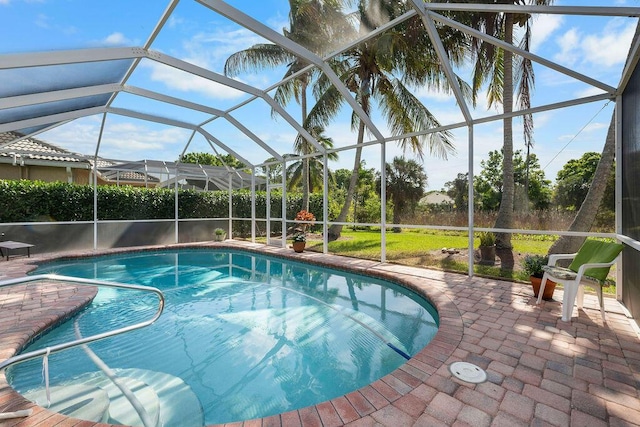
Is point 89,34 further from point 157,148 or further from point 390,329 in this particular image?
point 157,148

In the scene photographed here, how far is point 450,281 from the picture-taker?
19.8 feet

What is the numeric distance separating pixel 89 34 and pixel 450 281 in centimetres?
751

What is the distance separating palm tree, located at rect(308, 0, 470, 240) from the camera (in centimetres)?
885

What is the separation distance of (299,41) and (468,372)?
1122cm

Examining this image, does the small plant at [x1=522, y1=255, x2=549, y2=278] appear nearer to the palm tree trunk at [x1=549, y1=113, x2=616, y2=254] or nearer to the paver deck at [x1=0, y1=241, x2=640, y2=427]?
the paver deck at [x1=0, y1=241, x2=640, y2=427]

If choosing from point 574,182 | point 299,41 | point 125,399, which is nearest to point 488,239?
point 574,182

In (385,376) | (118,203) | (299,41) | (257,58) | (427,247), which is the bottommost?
(385,376)

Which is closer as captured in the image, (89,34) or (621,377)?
(621,377)

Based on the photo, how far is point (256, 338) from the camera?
424cm

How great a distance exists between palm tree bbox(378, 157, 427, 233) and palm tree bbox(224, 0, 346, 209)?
420 cm

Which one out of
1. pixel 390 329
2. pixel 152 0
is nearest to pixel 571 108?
pixel 390 329

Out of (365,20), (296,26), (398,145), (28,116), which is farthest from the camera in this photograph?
(296,26)

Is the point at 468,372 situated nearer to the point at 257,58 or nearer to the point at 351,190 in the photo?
the point at 351,190

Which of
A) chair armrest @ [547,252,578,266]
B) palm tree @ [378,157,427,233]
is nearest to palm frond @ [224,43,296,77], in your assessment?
palm tree @ [378,157,427,233]
